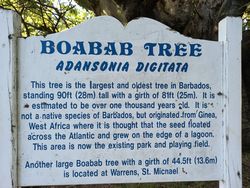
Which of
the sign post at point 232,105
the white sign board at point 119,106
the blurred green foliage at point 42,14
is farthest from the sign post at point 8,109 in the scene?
the blurred green foliage at point 42,14

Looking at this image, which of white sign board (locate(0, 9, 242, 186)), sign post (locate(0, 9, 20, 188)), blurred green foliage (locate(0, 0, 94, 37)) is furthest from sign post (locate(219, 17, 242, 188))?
blurred green foliage (locate(0, 0, 94, 37))

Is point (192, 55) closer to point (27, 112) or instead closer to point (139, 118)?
→ point (139, 118)

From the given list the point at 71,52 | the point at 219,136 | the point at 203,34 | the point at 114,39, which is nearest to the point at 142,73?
the point at 114,39

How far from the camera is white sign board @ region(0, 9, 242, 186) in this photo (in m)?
2.66

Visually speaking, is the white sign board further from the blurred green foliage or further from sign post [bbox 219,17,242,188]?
the blurred green foliage

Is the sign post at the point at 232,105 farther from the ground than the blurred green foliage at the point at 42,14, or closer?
closer

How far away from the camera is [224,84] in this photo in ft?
9.27

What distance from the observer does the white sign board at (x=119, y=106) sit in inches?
105

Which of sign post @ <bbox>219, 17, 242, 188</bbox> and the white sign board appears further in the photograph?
sign post @ <bbox>219, 17, 242, 188</bbox>

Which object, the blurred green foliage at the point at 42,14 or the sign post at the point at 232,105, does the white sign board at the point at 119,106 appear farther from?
the blurred green foliage at the point at 42,14

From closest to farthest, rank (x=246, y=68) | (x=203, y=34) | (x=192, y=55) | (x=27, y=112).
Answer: (x=27, y=112), (x=192, y=55), (x=203, y=34), (x=246, y=68)

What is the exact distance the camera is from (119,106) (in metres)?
2.71

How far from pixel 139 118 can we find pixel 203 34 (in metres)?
3.47

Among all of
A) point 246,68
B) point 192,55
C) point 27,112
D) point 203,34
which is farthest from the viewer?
point 246,68
